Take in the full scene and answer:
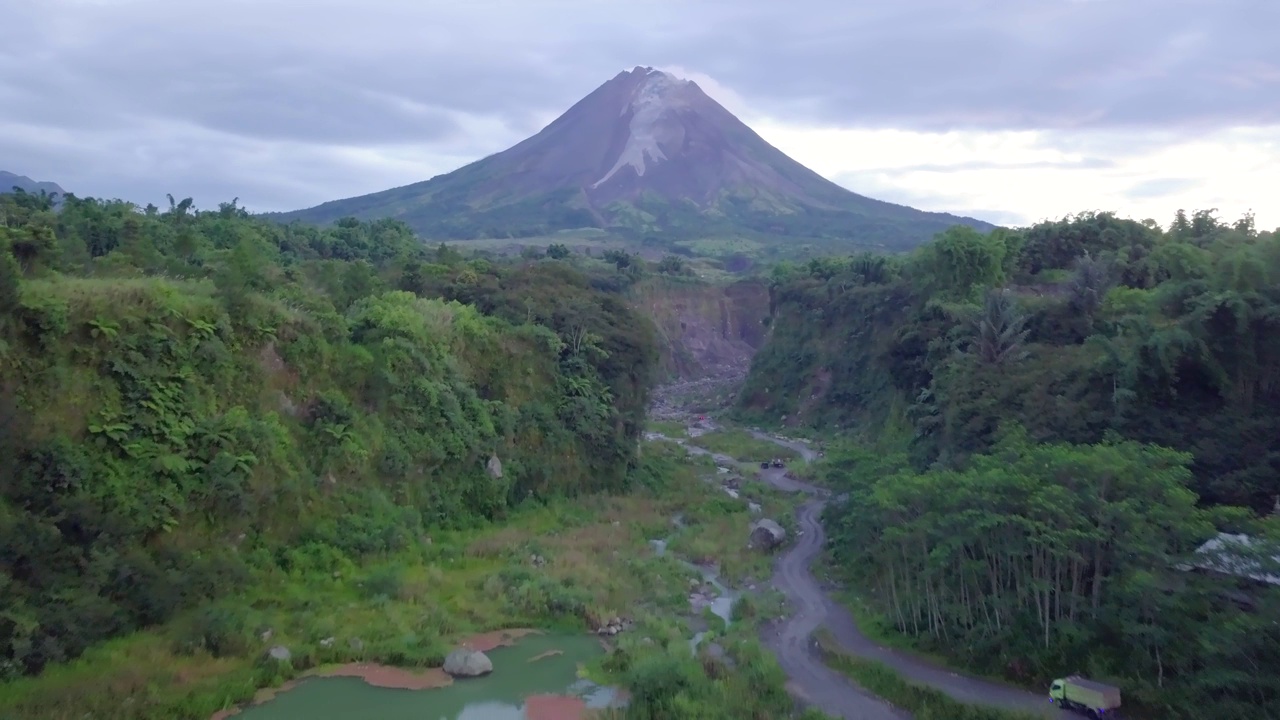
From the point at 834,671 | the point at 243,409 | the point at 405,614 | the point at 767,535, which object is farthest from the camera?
the point at 767,535

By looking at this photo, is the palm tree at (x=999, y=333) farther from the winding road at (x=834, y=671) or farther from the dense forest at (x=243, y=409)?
the dense forest at (x=243, y=409)

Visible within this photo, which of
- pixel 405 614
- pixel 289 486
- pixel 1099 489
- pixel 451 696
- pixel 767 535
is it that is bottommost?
pixel 767 535

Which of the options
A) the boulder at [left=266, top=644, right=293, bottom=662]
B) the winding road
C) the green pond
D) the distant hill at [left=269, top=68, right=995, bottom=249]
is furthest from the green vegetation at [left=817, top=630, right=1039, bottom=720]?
the distant hill at [left=269, top=68, right=995, bottom=249]

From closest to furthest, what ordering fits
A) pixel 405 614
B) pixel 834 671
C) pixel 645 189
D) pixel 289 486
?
pixel 834 671
pixel 405 614
pixel 289 486
pixel 645 189

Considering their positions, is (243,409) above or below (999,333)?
below

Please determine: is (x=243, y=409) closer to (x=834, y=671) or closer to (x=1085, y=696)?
(x=834, y=671)

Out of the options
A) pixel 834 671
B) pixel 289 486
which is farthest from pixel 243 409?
pixel 834 671

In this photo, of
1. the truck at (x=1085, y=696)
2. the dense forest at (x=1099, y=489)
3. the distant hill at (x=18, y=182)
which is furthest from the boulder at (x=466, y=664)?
the distant hill at (x=18, y=182)
